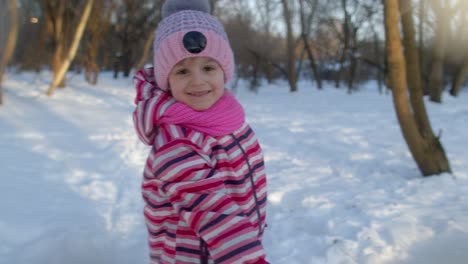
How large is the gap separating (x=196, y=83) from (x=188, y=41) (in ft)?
0.49

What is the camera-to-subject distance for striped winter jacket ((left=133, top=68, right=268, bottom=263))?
3.76 ft

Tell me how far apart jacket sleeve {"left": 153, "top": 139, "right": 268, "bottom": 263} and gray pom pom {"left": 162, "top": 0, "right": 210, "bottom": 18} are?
2.11 ft

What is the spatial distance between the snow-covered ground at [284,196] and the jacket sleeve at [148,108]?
137cm

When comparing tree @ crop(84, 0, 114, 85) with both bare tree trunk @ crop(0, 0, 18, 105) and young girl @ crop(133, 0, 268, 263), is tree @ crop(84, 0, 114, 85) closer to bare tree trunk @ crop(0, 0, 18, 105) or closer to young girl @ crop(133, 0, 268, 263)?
bare tree trunk @ crop(0, 0, 18, 105)

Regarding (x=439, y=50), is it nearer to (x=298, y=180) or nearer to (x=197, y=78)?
(x=298, y=180)

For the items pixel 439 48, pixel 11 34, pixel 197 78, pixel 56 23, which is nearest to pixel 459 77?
pixel 439 48

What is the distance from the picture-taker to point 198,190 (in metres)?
1.18

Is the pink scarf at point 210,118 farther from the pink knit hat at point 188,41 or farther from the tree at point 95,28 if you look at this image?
the tree at point 95,28

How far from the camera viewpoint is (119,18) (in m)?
21.5

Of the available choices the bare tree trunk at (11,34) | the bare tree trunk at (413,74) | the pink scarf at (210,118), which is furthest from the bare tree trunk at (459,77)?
the pink scarf at (210,118)

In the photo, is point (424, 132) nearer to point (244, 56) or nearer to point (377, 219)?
point (377, 219)

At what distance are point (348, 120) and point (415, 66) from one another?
4421mm

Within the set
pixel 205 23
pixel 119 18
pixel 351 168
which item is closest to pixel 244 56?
pixel 119 18

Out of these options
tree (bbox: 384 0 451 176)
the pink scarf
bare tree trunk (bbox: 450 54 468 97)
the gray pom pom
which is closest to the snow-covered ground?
tree (bbox: 384 0 451 176)
